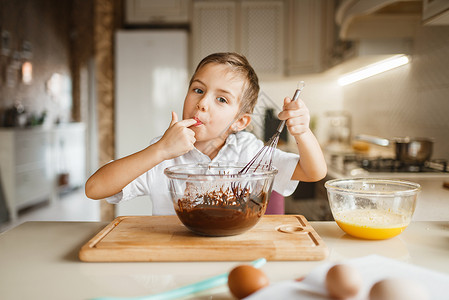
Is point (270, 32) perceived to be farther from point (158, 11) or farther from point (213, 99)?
point (213, 99)

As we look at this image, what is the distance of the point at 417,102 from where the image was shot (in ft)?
7.53

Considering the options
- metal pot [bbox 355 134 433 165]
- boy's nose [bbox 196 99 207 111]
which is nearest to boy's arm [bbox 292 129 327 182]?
boy's nose [bbox 196 99 207 111]

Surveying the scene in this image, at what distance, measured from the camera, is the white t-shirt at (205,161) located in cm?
112

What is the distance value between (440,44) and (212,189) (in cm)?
175

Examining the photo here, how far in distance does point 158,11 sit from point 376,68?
1.89 m

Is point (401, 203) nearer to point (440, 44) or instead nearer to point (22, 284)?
point (22, 284)

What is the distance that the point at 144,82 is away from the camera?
3.44m

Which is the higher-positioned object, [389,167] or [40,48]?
[40,48]

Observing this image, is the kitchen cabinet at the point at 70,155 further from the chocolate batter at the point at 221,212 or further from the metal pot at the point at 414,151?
the chocolate batter at the point at 221,212

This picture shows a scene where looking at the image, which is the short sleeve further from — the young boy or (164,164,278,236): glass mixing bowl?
(164,164,278,236): glass mixing bowl

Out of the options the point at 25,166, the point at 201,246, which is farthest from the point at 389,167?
the point at 25,166

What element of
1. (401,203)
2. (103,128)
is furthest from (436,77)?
(103,128)

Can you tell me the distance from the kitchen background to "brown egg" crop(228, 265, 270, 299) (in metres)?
0.46

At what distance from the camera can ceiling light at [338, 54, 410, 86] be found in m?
2.47
